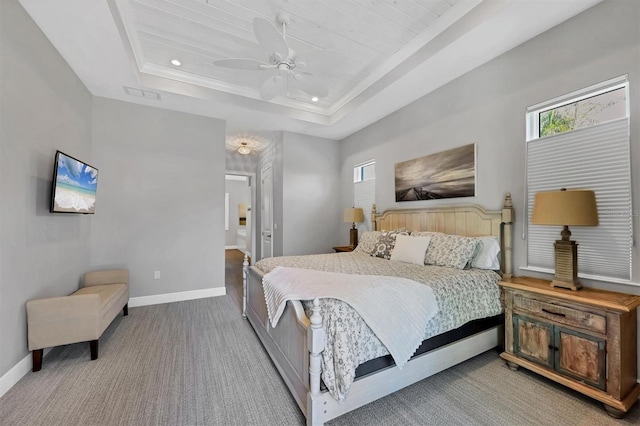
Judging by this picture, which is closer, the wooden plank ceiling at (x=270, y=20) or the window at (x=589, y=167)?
the window at (x=589, y=167)

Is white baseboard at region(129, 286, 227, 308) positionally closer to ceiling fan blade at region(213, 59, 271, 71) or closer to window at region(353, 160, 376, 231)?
window at region(353, 160, 376, 231)

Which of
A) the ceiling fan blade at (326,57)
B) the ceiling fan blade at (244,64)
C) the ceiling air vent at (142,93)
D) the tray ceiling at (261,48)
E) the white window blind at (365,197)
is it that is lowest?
the white window blind at (365,197)

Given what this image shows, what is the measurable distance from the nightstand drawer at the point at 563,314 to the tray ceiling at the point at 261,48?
2.40 meters

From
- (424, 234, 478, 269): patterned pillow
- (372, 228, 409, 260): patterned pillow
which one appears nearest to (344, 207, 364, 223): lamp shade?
(372, 228, 409, 260): patterned pillow

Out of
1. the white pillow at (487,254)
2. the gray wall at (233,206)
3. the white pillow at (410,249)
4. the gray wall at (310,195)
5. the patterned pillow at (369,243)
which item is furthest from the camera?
the gray wall at (233,206)

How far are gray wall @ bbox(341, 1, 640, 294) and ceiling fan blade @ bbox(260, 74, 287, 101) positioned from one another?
202 centimetres

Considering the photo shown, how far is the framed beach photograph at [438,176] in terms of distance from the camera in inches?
121

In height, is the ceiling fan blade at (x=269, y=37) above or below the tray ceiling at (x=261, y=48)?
below

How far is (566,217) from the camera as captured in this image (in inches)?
76.7

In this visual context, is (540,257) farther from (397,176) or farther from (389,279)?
(397,176)

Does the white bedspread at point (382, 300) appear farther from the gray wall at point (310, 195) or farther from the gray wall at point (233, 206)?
the gray wall at point (233, 206)

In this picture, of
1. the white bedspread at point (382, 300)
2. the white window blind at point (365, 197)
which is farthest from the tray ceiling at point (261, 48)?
the white bedspread at point (382, 300)

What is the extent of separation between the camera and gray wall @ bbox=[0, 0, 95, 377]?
1977 mm

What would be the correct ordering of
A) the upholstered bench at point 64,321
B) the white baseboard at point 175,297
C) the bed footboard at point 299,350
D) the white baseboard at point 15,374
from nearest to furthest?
the bed footboard at point 299,350, the white baseboard at point 15,374, the upholstered bench at point 64,321, the white baseboard at point 175,297
